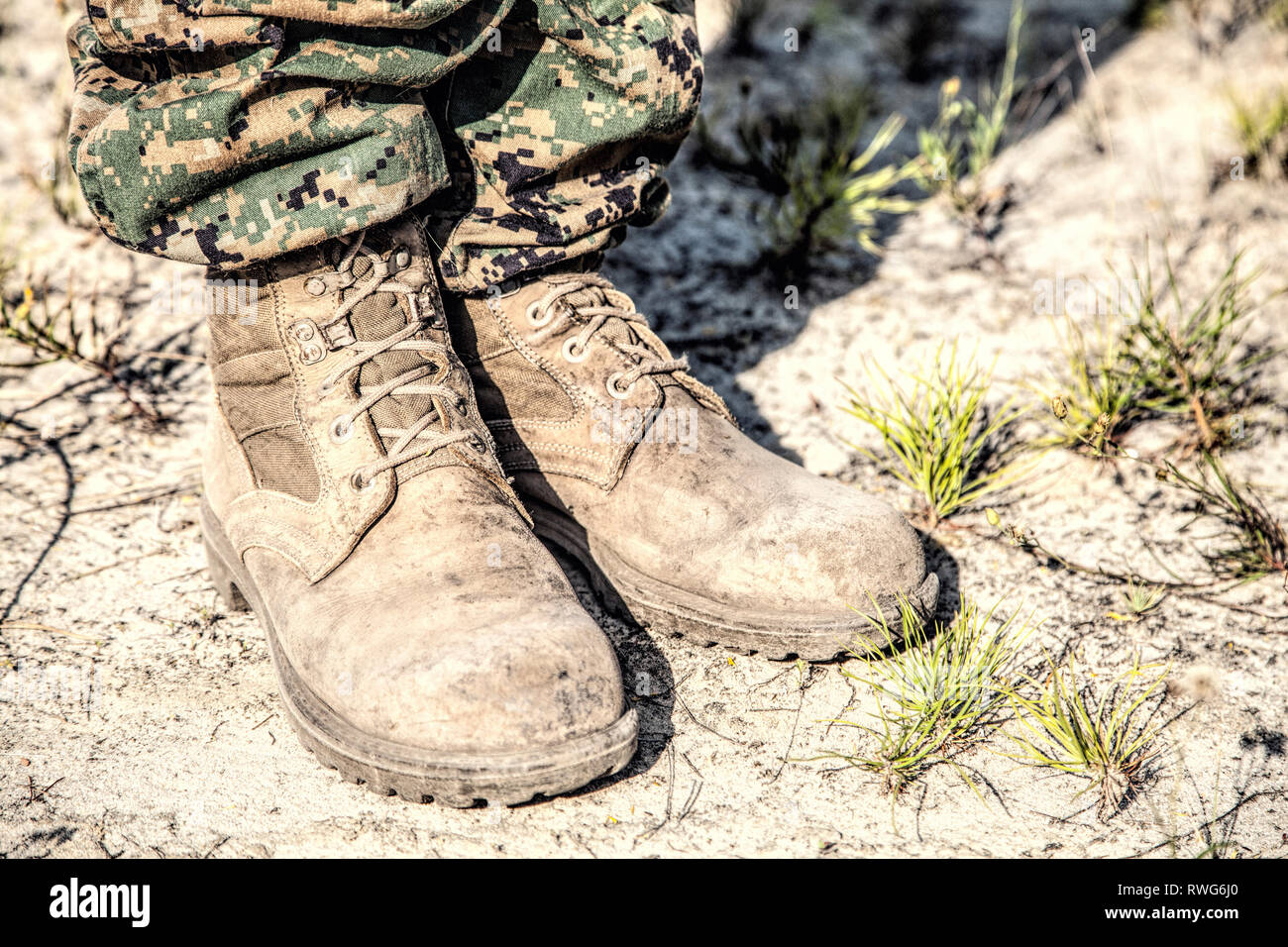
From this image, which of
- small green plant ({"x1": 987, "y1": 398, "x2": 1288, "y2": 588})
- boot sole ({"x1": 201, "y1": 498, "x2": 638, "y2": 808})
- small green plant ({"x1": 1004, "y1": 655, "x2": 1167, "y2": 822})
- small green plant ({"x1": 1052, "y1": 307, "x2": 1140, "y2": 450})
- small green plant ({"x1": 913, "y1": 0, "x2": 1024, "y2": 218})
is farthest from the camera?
A: small green plant ({"x1": 913, "y1": 0, "x2": 1024, "y2": 218})

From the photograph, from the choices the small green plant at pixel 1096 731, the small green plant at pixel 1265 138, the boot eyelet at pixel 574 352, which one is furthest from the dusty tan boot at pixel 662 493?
the small green plant at pixel 1265 138

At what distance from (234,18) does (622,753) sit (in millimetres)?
1101

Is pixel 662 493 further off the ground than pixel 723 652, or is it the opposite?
pixel 662 493

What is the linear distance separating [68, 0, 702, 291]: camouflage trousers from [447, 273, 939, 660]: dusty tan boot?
14cm

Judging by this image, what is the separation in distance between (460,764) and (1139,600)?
1262 millimetres

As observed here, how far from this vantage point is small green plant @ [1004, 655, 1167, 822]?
4.65 feet

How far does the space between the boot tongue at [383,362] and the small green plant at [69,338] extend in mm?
927

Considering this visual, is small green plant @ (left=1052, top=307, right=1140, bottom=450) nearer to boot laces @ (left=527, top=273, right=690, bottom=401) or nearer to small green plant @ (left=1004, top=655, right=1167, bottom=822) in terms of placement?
small green plant @ (left=1004, top=655, right=1167, bottom=822)

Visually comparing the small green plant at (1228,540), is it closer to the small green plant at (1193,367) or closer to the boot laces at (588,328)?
the small green plant at (1193,367)

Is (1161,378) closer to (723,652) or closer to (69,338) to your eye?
(723,652)

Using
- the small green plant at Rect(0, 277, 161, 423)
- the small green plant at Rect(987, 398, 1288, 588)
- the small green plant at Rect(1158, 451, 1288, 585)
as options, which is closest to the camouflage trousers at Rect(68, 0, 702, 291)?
the small green plant at Rect(0, 277, 161, 423)

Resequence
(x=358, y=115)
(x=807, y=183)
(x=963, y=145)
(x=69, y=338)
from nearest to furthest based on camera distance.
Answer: (x=358, y=115), (x=69, y=338), (x=807, y=183), (x=963, y=145)

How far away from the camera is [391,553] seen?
Result: 4.95 feet

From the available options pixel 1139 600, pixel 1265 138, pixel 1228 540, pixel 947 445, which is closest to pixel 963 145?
pixel 1265 138
